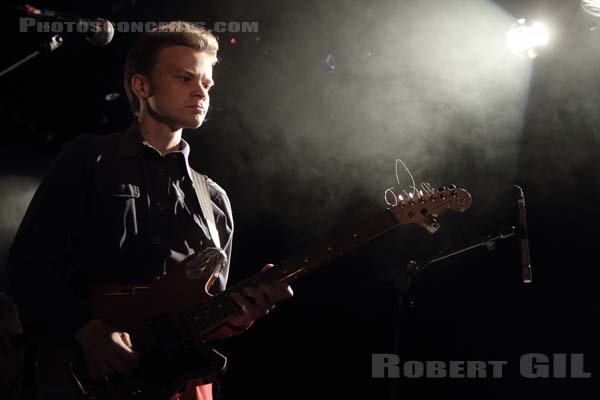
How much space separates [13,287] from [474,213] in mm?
3204

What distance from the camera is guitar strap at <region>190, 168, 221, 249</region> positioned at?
2.34 meters

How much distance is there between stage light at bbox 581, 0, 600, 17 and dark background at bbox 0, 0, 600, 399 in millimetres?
46

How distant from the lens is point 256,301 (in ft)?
7.09

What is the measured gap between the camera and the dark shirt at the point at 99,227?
74.3 inches

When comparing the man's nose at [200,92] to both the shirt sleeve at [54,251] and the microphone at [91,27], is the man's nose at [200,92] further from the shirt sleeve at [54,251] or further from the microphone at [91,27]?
the microphone at [91,27]

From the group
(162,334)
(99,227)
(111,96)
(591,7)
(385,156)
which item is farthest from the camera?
(111,96)

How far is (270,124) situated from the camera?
4.48 meters

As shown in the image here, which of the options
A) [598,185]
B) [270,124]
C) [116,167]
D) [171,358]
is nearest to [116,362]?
[171,358]

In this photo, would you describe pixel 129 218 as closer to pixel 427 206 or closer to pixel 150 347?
pixel 150 347

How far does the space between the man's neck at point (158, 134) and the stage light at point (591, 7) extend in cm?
298

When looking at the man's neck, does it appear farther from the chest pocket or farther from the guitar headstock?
the guitar headstock

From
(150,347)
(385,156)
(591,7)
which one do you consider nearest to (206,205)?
(150,347)

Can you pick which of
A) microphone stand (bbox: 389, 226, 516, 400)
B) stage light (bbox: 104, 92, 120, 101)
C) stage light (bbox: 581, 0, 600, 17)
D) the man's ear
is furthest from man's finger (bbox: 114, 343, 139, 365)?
stage light (bbox: 581, 0, 600, 17)

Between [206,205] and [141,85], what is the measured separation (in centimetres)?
63
